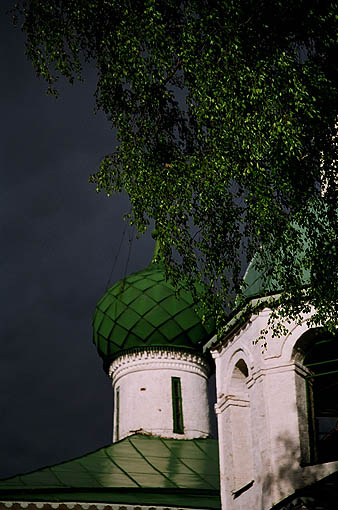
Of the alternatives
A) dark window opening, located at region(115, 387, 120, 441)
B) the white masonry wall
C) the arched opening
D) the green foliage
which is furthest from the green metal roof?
the green foliage

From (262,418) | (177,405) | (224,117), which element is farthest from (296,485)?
(177,405)

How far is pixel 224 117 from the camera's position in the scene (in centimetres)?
610

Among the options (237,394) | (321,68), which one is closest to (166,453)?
(237,394)

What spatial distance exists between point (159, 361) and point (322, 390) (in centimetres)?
579

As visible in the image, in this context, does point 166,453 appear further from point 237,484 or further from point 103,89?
point 103,89

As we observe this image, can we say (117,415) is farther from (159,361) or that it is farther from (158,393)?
(159,361)

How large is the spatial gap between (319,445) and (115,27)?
17.4 ft

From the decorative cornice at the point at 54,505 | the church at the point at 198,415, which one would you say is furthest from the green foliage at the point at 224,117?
the decorative cornice at the point at 54,505

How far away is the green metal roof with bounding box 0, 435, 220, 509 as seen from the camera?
11.5 meters

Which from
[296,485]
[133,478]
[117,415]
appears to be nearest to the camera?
[296,485]

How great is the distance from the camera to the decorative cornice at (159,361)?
50.3 ft

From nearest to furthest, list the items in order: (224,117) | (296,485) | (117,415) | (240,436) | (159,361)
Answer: (224,117) → (296,485) → (240,436) → (159,361) → (117,415)

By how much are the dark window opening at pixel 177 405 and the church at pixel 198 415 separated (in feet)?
0.06

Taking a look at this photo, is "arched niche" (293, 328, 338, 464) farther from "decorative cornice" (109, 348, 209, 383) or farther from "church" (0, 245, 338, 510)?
"decorative cornice" (109, 348, 209, 383)
